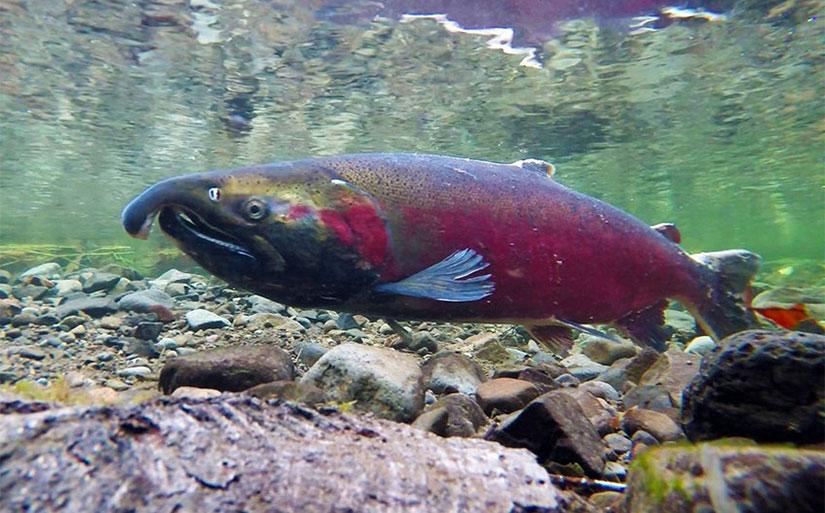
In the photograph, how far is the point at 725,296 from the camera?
13.0 ft

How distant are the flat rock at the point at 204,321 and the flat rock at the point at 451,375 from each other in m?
2.19

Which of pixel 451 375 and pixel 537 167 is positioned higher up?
pixel 537 167

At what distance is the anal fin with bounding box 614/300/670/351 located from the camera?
3846 millimetres

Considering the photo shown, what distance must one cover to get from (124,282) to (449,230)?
19.0 feet

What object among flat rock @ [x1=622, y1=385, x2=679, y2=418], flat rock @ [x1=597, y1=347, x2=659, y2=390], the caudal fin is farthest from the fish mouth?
the caudal fin

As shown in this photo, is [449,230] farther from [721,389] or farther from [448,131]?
[448,131]

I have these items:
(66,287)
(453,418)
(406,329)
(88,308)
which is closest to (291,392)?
(453,418)

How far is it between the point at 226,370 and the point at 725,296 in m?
3.56

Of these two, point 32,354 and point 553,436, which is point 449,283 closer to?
point 553,436

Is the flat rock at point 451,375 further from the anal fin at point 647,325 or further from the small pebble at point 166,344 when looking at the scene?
the small pebble at point 166,344

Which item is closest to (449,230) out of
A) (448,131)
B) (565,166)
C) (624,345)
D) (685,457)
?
(685,457)

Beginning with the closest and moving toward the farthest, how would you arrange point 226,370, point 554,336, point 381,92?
1. point 226,370
2. point 554,336
3. point 381,92

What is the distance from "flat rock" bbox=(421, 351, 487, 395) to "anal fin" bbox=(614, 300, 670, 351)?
1.28 m

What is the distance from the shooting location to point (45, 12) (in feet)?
30.2
